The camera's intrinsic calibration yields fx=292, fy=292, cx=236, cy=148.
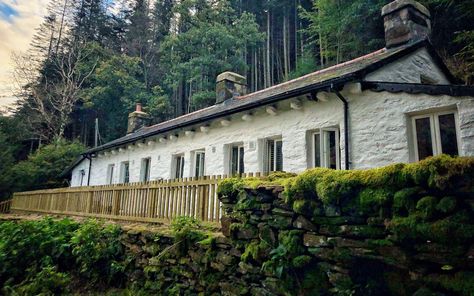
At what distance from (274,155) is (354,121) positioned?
2793mm

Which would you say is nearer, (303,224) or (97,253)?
(303,224)

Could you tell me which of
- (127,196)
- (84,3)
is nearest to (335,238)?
(127,196)

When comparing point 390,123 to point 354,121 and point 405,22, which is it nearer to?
point 354,121

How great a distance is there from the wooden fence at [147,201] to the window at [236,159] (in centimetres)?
314

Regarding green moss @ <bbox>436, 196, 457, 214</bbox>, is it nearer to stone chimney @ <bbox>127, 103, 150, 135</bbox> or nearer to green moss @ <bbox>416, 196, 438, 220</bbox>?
green moss @ <bbox>416, 196, 438, 220</bbox>

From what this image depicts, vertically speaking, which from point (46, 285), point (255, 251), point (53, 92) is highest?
point (53, 92)

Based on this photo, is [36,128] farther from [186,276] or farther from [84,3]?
[186,276]

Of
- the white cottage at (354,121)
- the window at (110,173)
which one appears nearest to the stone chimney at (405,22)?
the white cottage at (354,121)

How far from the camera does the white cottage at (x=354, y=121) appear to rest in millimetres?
5973

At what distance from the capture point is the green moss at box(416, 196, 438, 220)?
2.46 meters

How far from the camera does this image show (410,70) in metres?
7.98

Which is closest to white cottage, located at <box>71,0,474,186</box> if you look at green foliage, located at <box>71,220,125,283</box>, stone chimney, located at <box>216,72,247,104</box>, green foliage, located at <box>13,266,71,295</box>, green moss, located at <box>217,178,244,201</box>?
green moss, located at <box>217,178,244,201</box>

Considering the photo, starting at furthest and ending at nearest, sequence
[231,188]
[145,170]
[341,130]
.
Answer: [145,170], [341,130], [231,188]

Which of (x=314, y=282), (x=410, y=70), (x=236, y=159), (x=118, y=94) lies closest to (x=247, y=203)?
(x=314, y=282)
